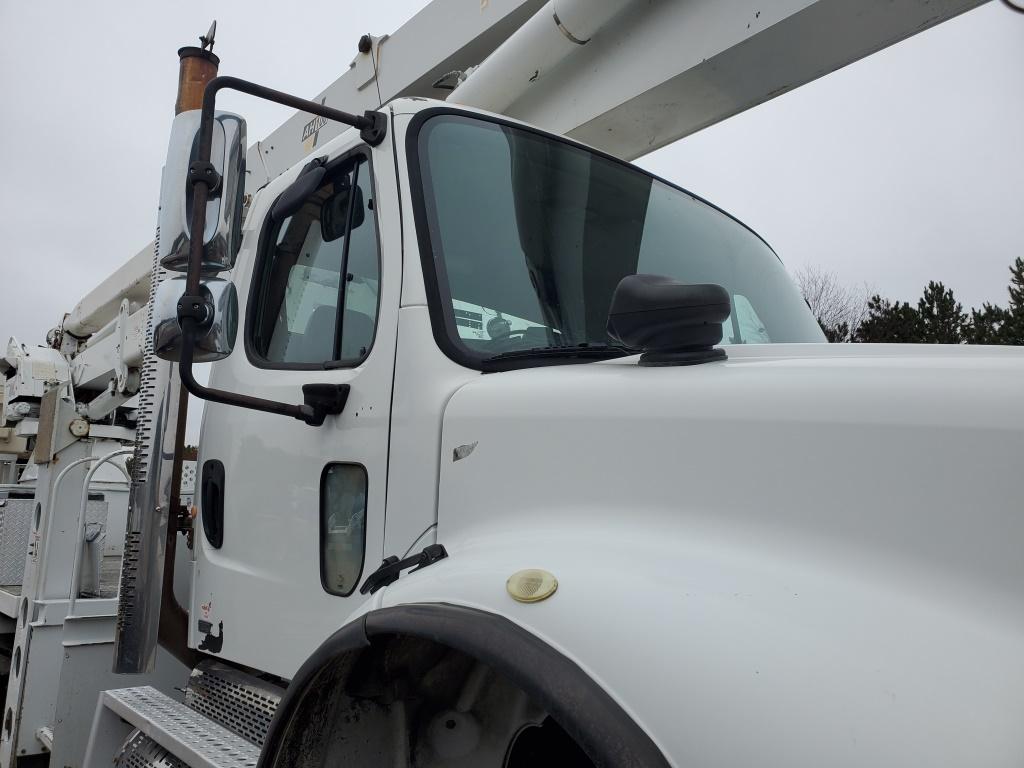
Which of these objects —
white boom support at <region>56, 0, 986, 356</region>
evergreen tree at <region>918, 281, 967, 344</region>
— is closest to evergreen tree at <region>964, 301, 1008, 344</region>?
evergreen tree at <region>918, 281, 967, 344</region>

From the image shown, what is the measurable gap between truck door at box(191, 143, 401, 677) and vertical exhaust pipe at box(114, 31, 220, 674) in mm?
153

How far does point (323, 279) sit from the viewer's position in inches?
89.4

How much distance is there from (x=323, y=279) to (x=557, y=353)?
82cm

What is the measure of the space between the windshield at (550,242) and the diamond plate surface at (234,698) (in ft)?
3.60

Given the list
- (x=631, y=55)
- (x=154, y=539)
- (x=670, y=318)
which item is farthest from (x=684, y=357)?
(x=154, y=539)

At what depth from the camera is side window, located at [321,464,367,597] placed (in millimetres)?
1917

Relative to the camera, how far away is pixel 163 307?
1842mm

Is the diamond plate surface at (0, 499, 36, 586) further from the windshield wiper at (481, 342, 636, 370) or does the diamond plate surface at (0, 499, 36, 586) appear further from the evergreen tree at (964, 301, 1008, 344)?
the evergreen tree at (964, 301, 1008, 344)

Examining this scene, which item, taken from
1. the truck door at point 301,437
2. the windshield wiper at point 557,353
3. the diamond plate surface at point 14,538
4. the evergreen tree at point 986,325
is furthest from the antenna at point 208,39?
the evergreen tree at point 986,325

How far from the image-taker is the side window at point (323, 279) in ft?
6.86

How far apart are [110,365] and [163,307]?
275cm

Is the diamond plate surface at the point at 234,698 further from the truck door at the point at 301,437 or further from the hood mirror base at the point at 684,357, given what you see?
the hood mirror base at the point at 684,357

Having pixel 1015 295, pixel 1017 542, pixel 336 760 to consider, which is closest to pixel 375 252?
pixel 336 760

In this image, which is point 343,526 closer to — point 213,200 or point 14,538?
point 213,200
